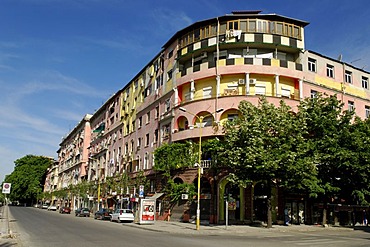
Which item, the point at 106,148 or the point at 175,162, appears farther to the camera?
the point at 106,148

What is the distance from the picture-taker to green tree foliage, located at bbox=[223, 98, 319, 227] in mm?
29500

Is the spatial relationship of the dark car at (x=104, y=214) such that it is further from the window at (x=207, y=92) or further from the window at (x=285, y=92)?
the window at (x=285, y=92)

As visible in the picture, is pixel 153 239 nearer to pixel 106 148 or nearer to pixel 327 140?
pixel 327 140

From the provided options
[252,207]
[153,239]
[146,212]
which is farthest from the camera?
[252,207]

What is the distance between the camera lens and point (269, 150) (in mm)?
30062

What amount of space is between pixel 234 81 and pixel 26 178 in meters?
90.6

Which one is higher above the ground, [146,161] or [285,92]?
[285,92]

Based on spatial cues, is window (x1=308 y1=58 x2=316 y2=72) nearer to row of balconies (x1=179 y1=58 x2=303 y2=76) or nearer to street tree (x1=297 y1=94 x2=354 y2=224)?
row of balconies (x1=179 y1=58 x2=303 y2=76)

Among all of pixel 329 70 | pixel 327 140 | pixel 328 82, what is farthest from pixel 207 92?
pixel 329 70

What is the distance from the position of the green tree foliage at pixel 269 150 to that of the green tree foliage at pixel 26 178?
93.8m

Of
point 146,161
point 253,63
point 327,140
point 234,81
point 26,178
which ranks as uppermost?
point 253,63

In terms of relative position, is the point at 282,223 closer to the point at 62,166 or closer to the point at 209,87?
the point at 209,87

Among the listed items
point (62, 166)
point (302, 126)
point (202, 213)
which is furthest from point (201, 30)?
point (62, 166)

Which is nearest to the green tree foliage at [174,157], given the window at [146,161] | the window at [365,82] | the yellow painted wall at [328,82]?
the window at [146,161]
